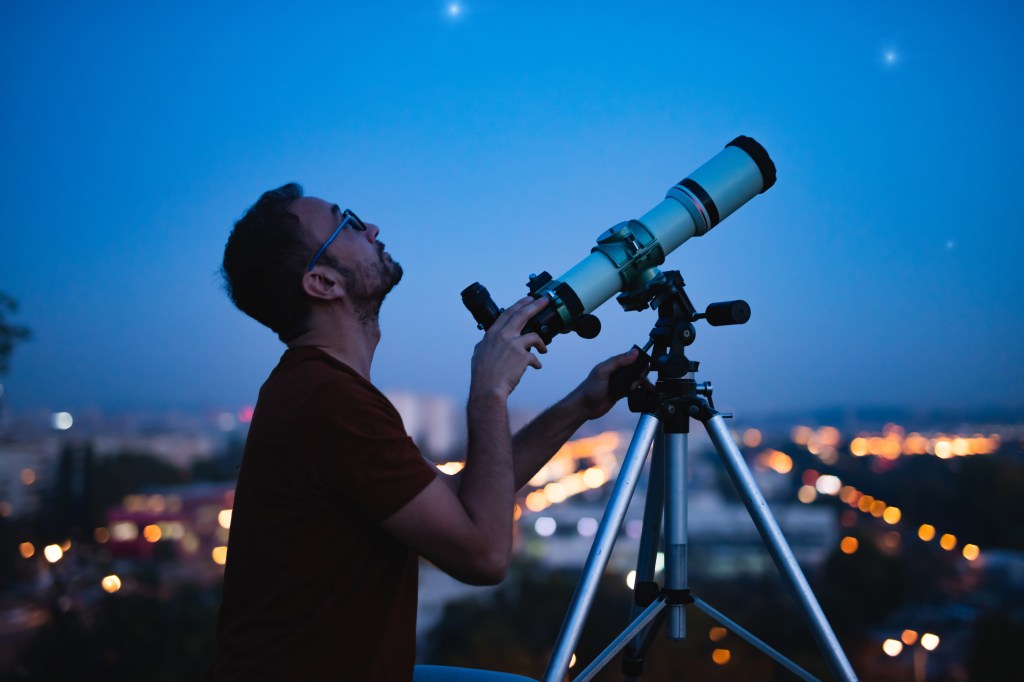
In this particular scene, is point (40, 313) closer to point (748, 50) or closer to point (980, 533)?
point (748, 50)

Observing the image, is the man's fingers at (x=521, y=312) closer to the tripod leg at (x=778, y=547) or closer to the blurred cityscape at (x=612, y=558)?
the tripod leg at (x=778, y=547)

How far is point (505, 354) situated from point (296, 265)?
0.39m

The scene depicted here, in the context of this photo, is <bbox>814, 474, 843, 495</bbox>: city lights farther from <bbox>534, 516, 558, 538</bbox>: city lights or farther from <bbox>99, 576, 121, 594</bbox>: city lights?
<bbox>99, 576, 121, 594</bbox>: city lights

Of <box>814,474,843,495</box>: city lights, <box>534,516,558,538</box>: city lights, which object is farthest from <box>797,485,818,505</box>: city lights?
<box>534,516,558,538</box>: city lights

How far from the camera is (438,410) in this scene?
411 cm

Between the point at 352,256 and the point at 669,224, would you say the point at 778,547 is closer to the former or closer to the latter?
the point at 669,224

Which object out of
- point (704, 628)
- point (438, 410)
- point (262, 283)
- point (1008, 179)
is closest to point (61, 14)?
point (438, 410)

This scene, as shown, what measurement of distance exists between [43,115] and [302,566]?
4233mm

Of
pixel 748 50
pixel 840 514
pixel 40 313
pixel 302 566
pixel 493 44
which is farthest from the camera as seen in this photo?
pixel 840 514

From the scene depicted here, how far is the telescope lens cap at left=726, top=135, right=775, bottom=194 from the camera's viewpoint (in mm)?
1580

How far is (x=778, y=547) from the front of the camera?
1.33 metres

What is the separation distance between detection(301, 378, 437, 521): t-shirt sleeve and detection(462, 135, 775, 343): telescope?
37 cm

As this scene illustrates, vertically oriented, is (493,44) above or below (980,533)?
above

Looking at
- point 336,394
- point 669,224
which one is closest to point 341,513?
point 336,394
